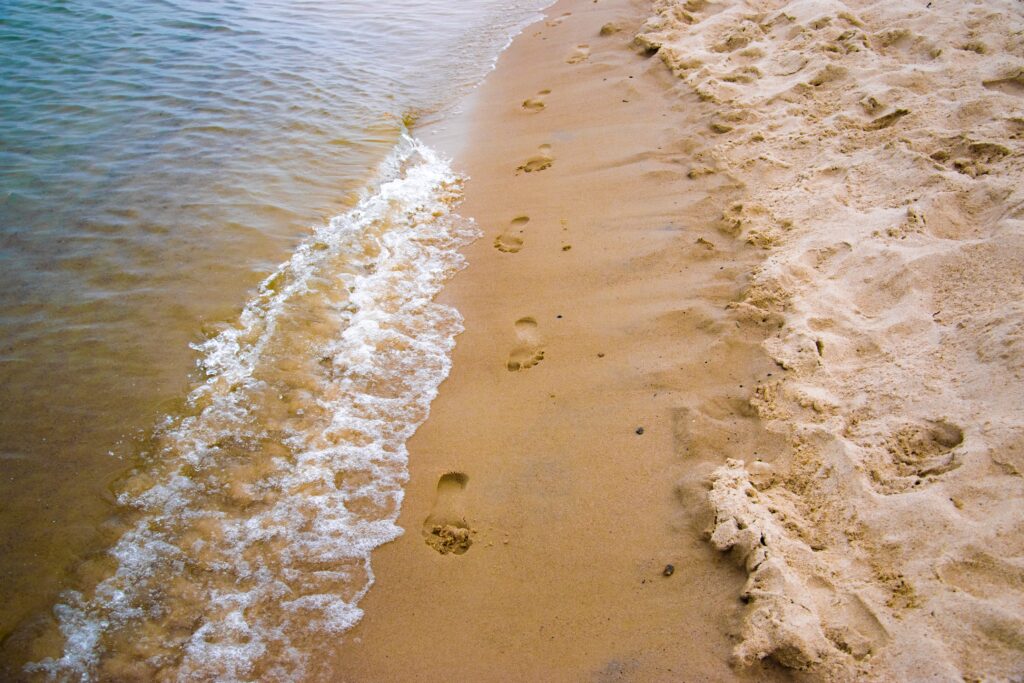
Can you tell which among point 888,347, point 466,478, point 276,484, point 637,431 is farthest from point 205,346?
point 888,347

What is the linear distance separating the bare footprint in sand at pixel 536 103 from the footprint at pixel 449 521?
4.64 m

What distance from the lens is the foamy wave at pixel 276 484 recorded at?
7.69 feet

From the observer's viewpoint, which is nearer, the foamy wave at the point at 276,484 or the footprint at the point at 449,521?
the foamy wave at the point at 276,484

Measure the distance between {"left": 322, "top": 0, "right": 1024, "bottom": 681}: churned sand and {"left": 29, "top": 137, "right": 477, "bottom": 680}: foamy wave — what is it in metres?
0.21

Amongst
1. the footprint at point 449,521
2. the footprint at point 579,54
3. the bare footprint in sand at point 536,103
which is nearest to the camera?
the footprint at point 449,521

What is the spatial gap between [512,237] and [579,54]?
155 inches

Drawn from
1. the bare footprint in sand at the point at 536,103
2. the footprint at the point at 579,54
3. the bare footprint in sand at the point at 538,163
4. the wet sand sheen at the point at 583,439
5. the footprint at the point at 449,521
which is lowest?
the footprint at the point at 449,521

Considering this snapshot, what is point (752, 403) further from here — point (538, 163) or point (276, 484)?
point (538, 163)

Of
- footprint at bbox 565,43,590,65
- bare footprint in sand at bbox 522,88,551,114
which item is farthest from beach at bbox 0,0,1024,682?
footprint at bbox 565,43,590,65

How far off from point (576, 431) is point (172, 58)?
316 inches

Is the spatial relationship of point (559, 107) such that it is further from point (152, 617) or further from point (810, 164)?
point (152, 617)

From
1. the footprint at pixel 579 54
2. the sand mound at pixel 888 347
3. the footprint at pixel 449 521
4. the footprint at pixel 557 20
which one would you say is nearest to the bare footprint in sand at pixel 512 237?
the sand mound at pixel 888 347

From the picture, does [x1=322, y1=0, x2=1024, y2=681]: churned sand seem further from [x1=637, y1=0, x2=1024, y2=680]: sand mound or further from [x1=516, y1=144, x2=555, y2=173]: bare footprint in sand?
[x1=516, y1=144, x2=555, y2=173]: bare footprint in sand

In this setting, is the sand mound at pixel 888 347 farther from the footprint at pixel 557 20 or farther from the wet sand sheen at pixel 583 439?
the footprint at pixel 557 20
